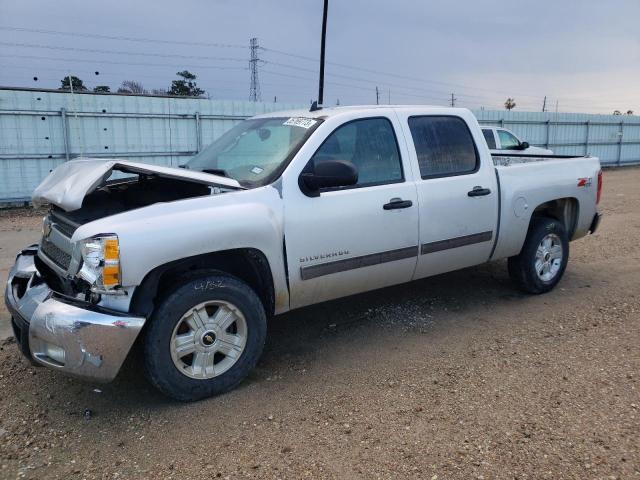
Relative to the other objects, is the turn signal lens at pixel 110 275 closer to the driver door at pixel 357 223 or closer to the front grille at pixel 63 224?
the front grille at pixel 63 224

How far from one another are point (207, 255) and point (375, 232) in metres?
1.31

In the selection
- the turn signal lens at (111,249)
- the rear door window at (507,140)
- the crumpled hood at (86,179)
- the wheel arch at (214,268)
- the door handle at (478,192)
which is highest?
the rear door window at (507,140)

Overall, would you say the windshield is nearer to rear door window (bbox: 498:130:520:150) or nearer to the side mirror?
the side mirror

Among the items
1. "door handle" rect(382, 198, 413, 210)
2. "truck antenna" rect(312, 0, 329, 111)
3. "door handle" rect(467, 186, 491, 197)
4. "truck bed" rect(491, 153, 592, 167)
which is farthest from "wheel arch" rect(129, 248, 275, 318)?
"truck antenna" rect(312, 0, 329, 111)

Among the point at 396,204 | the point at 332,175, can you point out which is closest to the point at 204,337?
the point at 332,175

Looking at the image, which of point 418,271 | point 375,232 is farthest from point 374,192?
point 418,271

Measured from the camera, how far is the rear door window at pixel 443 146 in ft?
15.1

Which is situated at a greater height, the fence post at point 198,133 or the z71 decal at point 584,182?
the fence post at point 198,133

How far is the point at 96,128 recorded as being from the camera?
42.5 feet

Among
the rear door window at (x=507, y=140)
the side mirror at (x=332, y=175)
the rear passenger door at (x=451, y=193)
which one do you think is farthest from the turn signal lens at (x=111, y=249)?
the rear door window at (x=507, y=140)

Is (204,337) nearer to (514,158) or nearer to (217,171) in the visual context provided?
(217,171)

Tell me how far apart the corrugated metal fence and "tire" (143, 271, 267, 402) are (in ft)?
27.8

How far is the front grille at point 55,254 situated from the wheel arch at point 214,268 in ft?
1.81

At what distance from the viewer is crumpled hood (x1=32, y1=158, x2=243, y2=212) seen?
11.1ft
